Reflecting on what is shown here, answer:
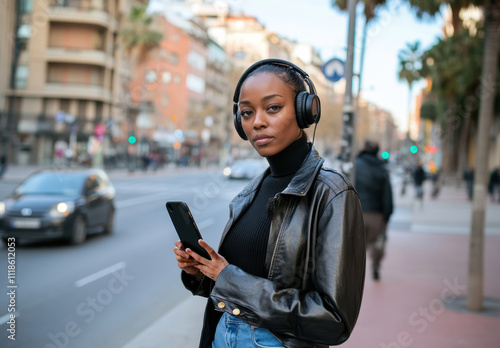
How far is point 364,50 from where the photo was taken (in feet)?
36.4

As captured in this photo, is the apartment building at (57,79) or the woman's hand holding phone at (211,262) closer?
the woman's hand holding phone at (211,262)

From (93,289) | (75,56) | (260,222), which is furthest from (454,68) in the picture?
(75,56)

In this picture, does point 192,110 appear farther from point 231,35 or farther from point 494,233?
point 494,233

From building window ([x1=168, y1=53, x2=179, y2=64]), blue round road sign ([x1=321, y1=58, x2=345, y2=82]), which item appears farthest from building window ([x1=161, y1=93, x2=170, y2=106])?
blue round road sign ([x1=321, y1=58, x2=345, y2=82])

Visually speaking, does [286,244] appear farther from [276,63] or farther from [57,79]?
[57,79]

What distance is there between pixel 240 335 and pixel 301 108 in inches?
31.9

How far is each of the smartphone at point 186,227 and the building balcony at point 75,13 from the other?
49534 mm

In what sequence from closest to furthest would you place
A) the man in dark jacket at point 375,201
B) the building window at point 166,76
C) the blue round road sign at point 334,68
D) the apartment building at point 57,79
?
the man in dark jacket at point 375,201 < the blue round road sign at point 334,68 < the apartment building at point 57,79 < the building window at point 166,76

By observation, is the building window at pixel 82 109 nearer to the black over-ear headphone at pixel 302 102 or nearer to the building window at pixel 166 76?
the building window at pixel 166 76

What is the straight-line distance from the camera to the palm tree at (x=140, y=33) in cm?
4725

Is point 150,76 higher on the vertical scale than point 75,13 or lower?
lower

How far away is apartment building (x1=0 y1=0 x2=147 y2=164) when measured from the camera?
1874 inches

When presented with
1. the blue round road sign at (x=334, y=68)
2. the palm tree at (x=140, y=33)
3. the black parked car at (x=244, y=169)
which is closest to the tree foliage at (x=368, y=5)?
the blue round road sign at (x=334, y=68)

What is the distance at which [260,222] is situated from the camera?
1.97 meters
